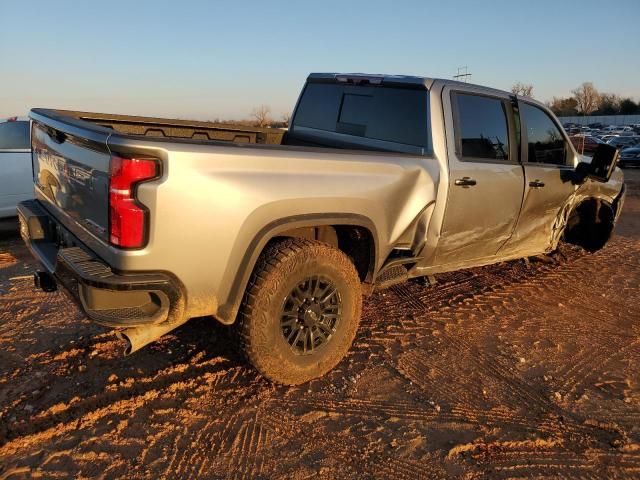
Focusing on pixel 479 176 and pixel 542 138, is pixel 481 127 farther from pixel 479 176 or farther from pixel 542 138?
pixel 542 138

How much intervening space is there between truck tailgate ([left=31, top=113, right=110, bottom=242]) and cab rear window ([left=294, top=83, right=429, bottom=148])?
7.37ft

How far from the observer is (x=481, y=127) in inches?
158

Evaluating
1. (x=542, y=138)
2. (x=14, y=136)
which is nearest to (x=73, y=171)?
(x=542, y=138)

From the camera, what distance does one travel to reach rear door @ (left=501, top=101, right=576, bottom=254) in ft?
14.6

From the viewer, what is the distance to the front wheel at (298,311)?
2.82 m

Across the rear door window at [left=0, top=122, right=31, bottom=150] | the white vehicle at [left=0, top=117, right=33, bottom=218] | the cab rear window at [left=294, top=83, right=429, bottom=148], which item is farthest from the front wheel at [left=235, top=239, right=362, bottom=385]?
the rear door window at [left=0, top=122, right=31, bottom=150]

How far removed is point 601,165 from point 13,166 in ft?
24.1

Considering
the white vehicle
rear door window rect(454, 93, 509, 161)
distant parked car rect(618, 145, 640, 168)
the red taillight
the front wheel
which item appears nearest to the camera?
the red taillight

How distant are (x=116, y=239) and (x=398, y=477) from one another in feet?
5.89

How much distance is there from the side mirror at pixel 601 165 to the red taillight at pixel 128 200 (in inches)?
170

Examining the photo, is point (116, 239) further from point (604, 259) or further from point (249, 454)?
point (604, 259)

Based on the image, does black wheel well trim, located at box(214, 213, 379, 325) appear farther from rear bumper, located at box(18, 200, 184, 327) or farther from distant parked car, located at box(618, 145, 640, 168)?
distant parked car, located at box(618, 145, 640, 168)

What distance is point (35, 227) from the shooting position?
3.27 meters

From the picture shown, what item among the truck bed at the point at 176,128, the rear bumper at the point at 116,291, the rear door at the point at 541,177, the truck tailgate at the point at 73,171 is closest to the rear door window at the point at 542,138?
the rear door at the point at 541,177
